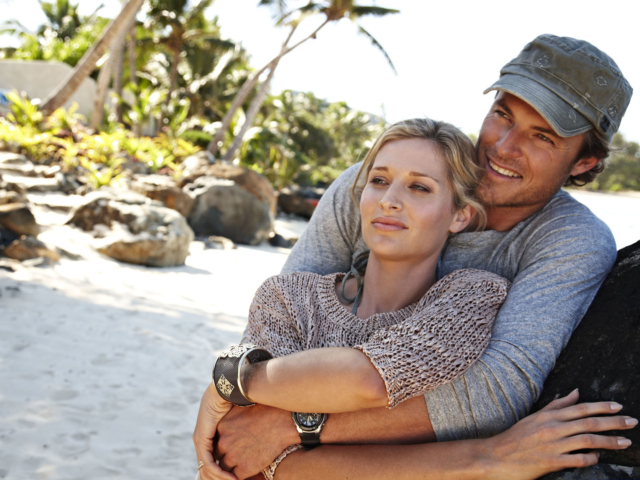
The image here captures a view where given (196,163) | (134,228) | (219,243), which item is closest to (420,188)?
(134,228)

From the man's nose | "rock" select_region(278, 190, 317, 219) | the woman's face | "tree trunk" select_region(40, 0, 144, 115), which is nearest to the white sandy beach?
the woman's face

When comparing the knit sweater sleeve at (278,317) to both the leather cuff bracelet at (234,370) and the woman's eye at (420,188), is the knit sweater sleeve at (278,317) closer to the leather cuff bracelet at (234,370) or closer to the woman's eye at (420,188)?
the leather cuff bracelet at (234,370)

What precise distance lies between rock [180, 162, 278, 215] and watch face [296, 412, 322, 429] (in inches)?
392

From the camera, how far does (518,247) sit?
2109mm

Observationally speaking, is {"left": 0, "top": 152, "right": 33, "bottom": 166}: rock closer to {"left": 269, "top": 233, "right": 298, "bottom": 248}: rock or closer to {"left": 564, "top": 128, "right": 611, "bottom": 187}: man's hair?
{"left": 269, "top": 233, "right": 298, "bottom": 248}: rock

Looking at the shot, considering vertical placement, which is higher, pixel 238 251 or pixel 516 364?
pixel 516 364

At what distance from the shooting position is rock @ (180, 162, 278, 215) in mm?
11633

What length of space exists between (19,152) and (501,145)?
39.2 ft

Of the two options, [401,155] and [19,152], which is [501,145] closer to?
[401,155]

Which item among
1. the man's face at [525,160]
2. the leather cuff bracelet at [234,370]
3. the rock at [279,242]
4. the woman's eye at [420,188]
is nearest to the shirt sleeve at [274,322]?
the leather cuff bracelet at [234,370]

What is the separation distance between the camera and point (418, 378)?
5.17 feet

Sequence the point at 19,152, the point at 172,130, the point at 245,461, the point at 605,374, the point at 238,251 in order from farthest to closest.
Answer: the point at 172,130, the point at 19,152, the point at 238,251, the point at 245,461, the point at 605,374

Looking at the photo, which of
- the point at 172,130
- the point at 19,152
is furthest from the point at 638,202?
the point at 19,152

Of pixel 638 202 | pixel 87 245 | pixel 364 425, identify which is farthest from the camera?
pixel 638 202
